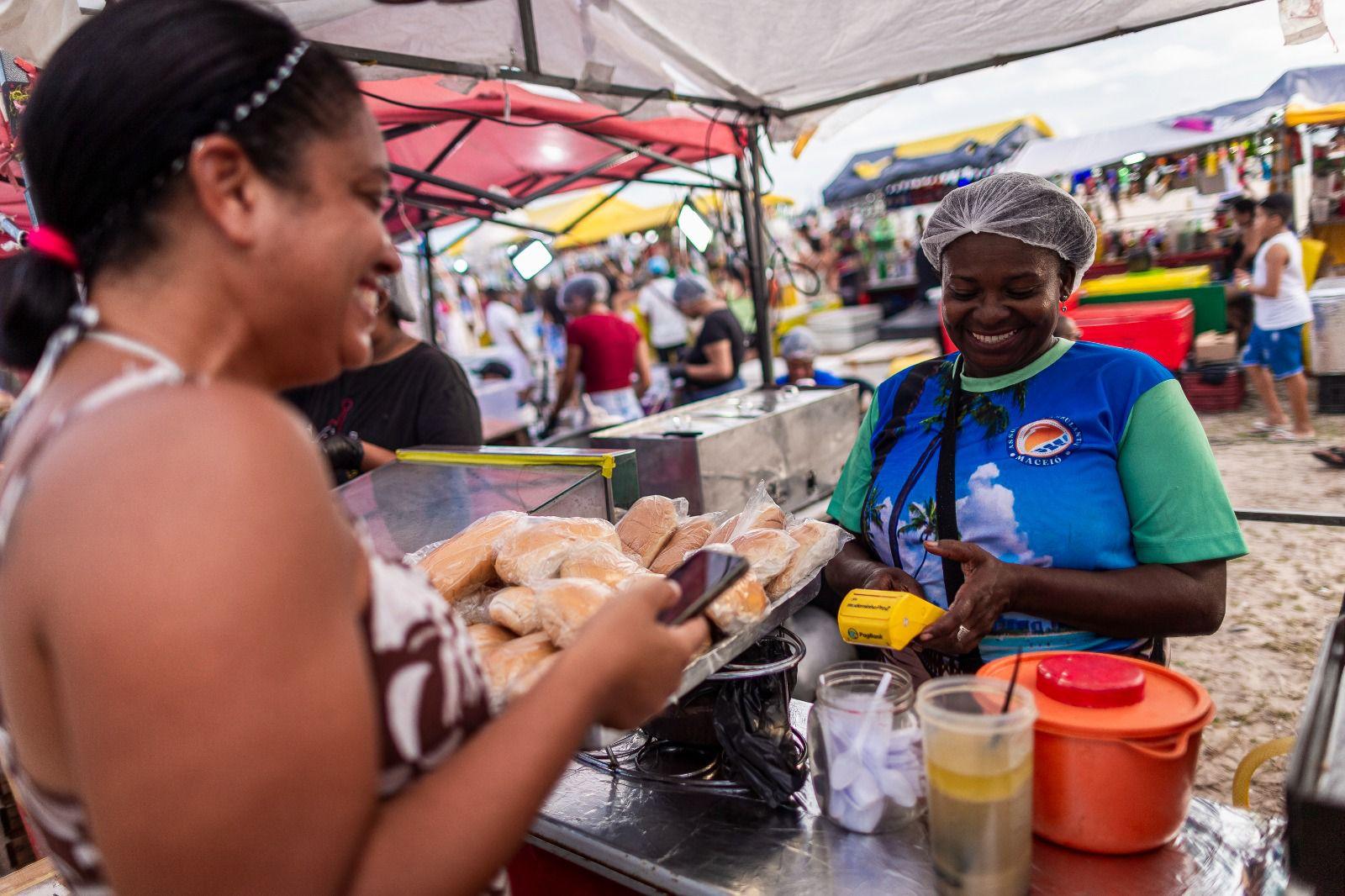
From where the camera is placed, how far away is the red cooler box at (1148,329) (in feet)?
27.0

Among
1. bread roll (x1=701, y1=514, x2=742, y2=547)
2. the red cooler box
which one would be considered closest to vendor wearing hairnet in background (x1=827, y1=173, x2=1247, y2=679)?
bread roll (x1=701, y1=514, x2=742, y2=547)

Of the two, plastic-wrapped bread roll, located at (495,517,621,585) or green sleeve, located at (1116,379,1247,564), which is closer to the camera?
plastic-wrapped bread roll, located at (495,517,621,585)

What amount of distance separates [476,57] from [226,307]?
2827 mm

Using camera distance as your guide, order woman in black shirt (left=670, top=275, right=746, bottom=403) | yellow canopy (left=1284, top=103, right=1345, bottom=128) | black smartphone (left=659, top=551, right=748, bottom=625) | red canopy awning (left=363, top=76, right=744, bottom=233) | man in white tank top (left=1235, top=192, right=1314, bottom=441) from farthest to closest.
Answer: yellow canopy (left=1284, top=103, right=1345, bottom=128)
man in white tank top (left=1235, top=192, right=1314, bottom=441)
woman in black shirt (left=670, top=275, right=746, bottom=403)
red canopy awning (left=363, top=76, right=744, bottom=233)
black smartphone (left=659, top=551, right=748, bottom=625)

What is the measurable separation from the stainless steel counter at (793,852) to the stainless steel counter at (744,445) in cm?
170

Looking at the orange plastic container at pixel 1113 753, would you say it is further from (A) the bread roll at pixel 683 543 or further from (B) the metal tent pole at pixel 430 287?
(B) the metal tent pole at pixel 430 287

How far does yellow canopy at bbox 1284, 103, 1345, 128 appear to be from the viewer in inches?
399

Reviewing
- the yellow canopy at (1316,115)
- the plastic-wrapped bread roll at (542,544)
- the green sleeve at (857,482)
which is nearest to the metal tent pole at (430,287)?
the green sleeve at (857,482)

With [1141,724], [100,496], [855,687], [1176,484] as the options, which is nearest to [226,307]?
[100,496]

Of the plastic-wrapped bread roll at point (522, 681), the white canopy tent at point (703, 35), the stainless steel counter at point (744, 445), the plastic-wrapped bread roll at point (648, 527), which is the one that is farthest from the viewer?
the stainless steel counter at point (744, 445)

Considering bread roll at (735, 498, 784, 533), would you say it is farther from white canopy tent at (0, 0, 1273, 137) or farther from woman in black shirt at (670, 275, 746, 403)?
woman in black shirt at (670, 275, 746, 403)

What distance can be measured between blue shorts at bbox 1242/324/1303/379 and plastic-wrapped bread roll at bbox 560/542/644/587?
8333mm

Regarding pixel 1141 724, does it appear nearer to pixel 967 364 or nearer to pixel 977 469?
pixel 977 469

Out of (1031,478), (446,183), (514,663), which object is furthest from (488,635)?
(446,183)
